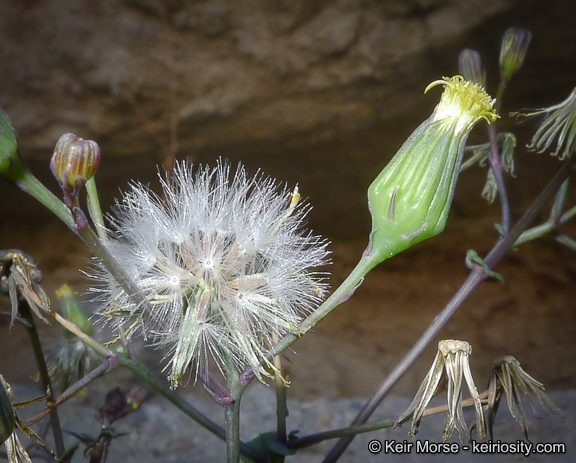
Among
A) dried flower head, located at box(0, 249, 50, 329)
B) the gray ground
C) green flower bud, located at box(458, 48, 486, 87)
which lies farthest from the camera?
the gray ground

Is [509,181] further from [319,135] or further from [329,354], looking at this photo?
[329,354]

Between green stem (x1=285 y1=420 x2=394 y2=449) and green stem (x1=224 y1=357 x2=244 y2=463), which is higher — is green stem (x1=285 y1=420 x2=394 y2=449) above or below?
above

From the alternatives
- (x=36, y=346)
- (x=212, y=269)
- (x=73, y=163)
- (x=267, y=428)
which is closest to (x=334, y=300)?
(x=212, y=269)

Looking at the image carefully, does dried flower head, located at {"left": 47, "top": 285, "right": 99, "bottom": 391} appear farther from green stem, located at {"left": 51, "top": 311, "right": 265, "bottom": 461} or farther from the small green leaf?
the small green leaf

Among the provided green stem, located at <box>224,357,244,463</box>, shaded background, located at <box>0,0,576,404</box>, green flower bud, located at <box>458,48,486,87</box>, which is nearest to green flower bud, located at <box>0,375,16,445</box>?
green stem, located at <box>224,357,244,463</box>

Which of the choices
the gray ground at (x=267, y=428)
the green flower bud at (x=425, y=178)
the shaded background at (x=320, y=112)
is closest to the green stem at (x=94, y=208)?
the green flower bud at (x=425, y=178)

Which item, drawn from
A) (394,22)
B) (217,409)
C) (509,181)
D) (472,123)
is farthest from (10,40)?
(509,181)

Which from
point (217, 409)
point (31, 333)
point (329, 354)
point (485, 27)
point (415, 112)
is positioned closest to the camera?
point (31, 333)
